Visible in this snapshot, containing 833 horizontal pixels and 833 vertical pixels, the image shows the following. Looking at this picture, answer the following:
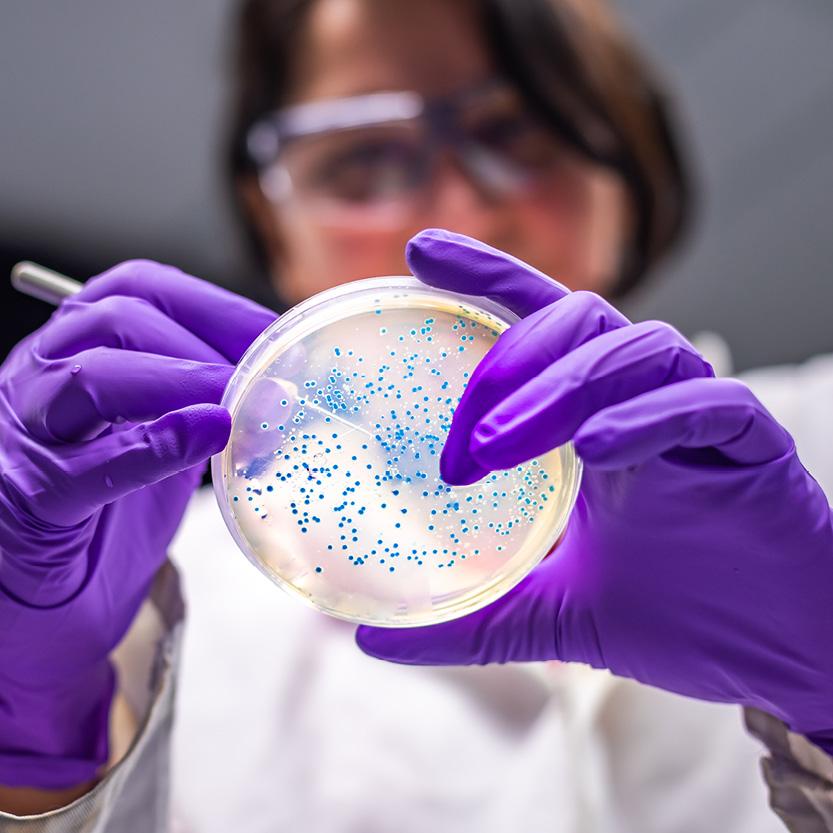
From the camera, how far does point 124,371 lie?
2.24ft

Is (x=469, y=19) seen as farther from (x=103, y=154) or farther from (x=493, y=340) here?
(x=103, y=154)

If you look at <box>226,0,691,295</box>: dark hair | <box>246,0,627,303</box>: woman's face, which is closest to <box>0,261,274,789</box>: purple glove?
<box>246,0,627,303</box>: woman's face

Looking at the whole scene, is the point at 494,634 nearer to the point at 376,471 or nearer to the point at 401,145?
the point at 376,471

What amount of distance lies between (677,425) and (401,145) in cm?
89

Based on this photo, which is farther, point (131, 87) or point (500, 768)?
point (131, 87)

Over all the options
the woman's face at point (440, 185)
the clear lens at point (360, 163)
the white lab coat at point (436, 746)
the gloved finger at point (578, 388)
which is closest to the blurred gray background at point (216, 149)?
the clear lens at point (360, 163)

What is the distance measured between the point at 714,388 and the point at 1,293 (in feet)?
6.91

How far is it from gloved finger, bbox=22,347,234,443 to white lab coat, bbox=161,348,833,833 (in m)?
0.53

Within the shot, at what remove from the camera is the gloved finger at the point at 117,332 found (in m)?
0.74

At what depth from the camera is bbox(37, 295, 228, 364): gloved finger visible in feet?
2.42

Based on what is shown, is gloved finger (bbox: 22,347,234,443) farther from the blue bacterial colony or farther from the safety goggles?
the safety goggles

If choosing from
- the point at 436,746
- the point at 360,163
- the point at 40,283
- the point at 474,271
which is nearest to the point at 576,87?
the point at 360,163

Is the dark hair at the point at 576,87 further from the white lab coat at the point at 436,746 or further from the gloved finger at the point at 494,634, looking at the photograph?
the gloved finger at the point at 494,634

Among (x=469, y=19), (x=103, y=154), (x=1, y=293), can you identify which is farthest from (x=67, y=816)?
(x=103, y=154)
